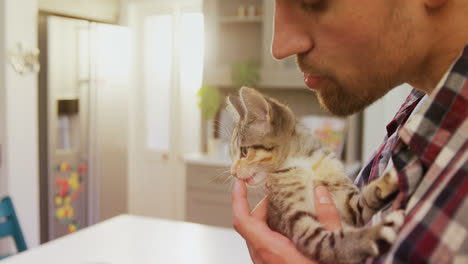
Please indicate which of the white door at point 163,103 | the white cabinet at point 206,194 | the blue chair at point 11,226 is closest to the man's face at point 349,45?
the blue chair at point 11,226

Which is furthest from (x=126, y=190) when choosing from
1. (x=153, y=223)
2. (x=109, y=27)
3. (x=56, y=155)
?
(x=153, y=223)

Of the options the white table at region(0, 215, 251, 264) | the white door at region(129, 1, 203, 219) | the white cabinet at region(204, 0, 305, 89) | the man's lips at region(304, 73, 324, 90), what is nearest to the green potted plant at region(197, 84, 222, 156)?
the white cabinet at region(204, 0, 305, 89)

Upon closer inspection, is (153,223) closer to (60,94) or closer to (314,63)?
(314,63)

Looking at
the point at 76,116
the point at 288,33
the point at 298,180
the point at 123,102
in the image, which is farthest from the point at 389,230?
the point at 123,102

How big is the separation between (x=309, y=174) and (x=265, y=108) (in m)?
0.13

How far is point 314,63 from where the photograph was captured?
697 mm

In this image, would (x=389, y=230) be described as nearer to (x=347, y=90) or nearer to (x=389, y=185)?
(x=389, y=185)

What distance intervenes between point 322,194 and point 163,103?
439cm

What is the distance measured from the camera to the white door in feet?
15.5

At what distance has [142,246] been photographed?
1.85 meters

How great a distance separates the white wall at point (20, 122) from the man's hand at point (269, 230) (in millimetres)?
2907

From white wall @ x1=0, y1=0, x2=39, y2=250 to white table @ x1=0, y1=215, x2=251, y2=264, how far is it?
1.57 metres

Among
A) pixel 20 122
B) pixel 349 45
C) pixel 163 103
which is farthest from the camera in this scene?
pixel 163 103

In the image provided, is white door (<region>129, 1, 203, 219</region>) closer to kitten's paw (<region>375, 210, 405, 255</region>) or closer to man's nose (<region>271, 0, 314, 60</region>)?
man's nose (<region>271, 0, 314, 60</region>)
